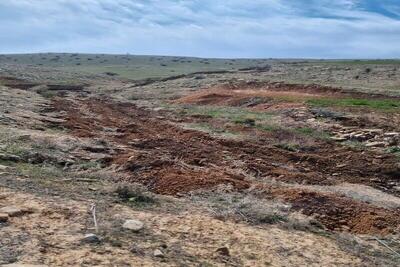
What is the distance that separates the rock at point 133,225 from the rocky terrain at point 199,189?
0.03 m

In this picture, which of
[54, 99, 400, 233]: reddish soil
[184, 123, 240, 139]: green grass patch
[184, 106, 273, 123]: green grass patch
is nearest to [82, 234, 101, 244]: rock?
[54, 99, 400, 233]: reddish soil

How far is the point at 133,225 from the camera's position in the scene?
291 inches

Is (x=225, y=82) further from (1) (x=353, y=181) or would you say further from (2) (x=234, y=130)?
(1) (x=353, y=181)

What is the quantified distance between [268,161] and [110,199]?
6513mm

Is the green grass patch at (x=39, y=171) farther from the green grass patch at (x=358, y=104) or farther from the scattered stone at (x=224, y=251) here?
the green grass patch at (x=358, y=104)

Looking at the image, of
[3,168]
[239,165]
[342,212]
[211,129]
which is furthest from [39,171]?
[211,129]

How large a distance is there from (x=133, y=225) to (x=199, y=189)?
2.83 meters

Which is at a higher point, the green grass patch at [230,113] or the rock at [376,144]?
the green grass patch at [230,113]

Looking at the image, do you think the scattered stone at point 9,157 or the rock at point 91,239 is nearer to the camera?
the rock at point 91,239

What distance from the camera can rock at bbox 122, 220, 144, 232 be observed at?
287 inches

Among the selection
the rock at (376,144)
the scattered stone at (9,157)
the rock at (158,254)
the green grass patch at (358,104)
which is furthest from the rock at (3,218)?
the green grass patch at (358,104)

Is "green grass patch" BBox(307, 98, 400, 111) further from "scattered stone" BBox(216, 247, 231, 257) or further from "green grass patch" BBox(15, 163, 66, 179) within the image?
"scattered stone" BBox(216, 247, 231, 257)

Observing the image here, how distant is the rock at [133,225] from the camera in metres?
7.30

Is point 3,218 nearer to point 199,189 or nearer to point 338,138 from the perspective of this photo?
point 199,189
